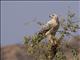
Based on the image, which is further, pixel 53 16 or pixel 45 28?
pixel 53 16

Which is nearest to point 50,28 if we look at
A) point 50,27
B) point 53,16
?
point 50,27

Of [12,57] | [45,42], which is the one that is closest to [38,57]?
[45,42]

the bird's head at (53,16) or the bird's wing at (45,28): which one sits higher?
the bird's head at (53,16)

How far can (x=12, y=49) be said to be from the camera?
33500 mm

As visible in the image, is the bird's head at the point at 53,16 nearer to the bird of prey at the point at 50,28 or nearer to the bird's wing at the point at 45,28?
the bird of prey at the point at 50,28

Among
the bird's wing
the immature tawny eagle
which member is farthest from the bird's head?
the bird's wing

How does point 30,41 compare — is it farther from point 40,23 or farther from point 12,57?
point 12,57

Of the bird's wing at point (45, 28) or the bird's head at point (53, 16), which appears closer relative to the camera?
the bird's wing at point (45, 28)

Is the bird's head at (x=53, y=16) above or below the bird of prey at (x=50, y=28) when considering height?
above

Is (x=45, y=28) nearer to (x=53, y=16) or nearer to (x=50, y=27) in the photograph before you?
(x=50, y=27)

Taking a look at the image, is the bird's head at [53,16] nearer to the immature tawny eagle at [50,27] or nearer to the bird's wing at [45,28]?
the immature tawny eagle at [50,27]

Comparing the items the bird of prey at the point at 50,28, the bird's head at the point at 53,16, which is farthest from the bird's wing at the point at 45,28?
the bird's head at the point at 53,16

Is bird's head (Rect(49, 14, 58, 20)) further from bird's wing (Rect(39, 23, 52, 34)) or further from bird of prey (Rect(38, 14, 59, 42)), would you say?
bird's wing (Rect(39, 23, 52, 34))

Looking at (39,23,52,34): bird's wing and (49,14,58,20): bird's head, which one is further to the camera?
(49,14,58,20): bird's head
